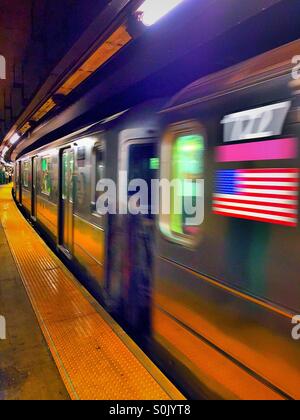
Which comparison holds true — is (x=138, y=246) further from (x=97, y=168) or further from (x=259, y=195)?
(x=259, y=195)

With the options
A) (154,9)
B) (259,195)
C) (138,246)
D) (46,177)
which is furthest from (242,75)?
(46,177)

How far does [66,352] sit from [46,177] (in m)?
6.06

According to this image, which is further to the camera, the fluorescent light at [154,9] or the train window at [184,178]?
the fluorescent light at [154,9]

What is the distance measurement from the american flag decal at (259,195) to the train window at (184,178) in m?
0.23

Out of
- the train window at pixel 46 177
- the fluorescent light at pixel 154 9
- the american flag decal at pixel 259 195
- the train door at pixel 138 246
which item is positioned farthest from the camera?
the train window at pixel 46 177

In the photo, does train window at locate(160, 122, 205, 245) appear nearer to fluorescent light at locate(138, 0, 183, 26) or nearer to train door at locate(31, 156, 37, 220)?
fluorescent light at locate(138, 0, 183, 26)

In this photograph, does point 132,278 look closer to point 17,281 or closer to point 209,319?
point 209,319

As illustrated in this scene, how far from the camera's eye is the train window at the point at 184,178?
7.38 feet

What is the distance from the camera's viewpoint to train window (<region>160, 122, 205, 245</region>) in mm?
2248

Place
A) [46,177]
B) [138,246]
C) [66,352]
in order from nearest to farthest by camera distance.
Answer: [66,352], [138,246], [46,177]

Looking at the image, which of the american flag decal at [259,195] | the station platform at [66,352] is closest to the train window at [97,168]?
the station platform at [66,352]

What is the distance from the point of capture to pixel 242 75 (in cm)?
193

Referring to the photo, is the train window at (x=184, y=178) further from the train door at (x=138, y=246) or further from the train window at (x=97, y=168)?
the train window at (x=97, y=168)

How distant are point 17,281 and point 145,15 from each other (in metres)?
3.68
